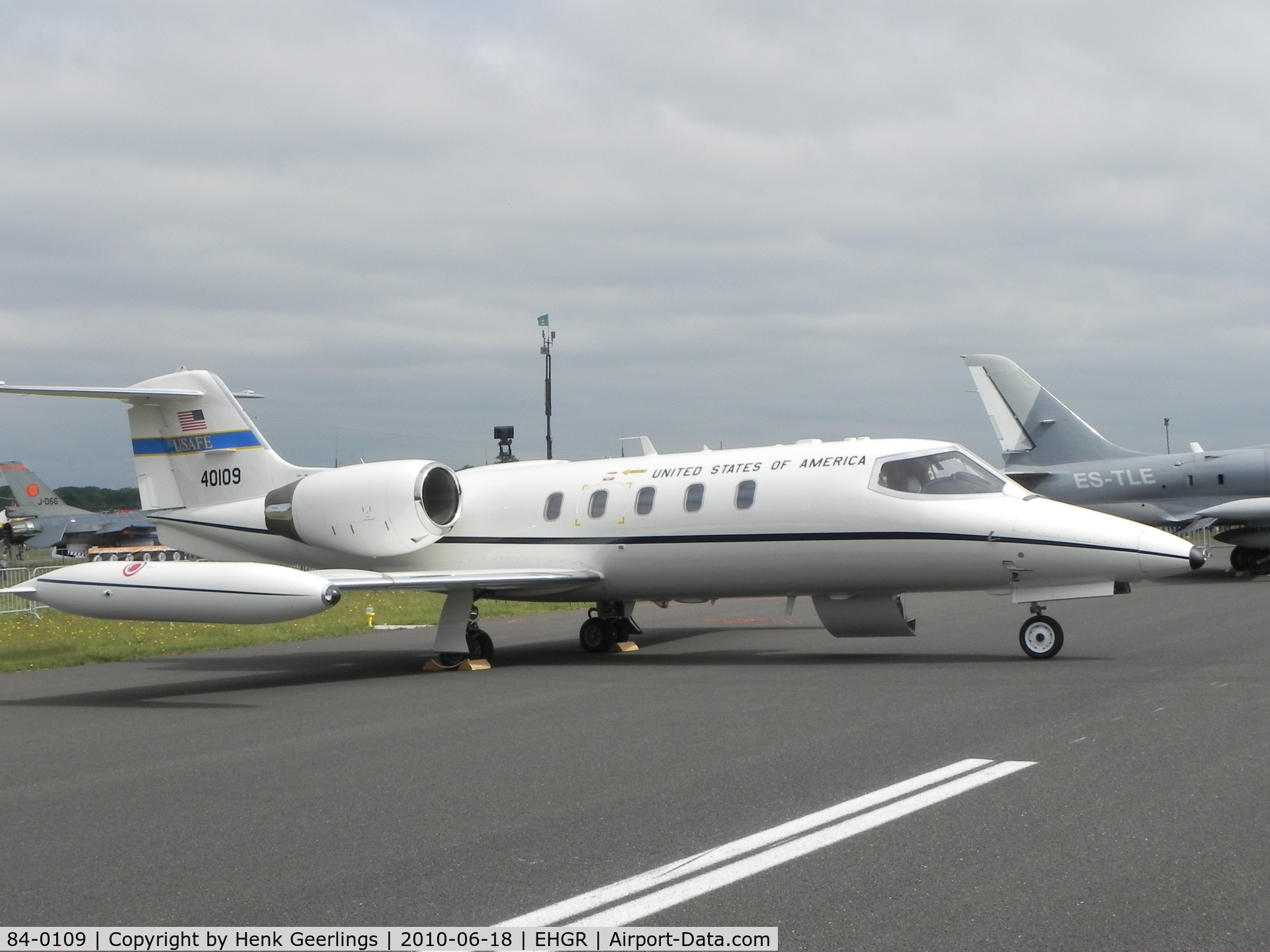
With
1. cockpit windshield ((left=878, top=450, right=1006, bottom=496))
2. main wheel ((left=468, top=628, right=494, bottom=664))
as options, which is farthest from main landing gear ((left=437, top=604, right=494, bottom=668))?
cockpit windshield ((left=878, top=450, right=1006, bottom=496))

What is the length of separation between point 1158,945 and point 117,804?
5.67 metres

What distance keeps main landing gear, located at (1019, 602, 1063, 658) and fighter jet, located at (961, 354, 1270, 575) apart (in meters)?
21.6

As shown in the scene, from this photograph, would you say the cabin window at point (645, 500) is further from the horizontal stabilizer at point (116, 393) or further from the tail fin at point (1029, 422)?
the tail fin at point (1029, 422)

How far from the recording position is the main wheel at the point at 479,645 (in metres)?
16.0

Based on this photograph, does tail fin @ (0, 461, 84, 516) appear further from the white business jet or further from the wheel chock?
the wheel chock

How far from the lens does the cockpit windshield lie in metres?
14.7

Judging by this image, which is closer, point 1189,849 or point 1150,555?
point 1189,849

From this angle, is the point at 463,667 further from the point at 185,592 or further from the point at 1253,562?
the point at 1253,562

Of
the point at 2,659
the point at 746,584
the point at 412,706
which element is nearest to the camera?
the point at 412,706

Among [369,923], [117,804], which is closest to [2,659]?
[117,804]

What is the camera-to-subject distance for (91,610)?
531 inches

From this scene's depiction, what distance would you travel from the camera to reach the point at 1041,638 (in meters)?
13.8

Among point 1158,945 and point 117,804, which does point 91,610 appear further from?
point 1158,945

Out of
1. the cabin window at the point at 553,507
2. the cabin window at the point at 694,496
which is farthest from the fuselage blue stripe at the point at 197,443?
the cabin window at the point at 694,496
